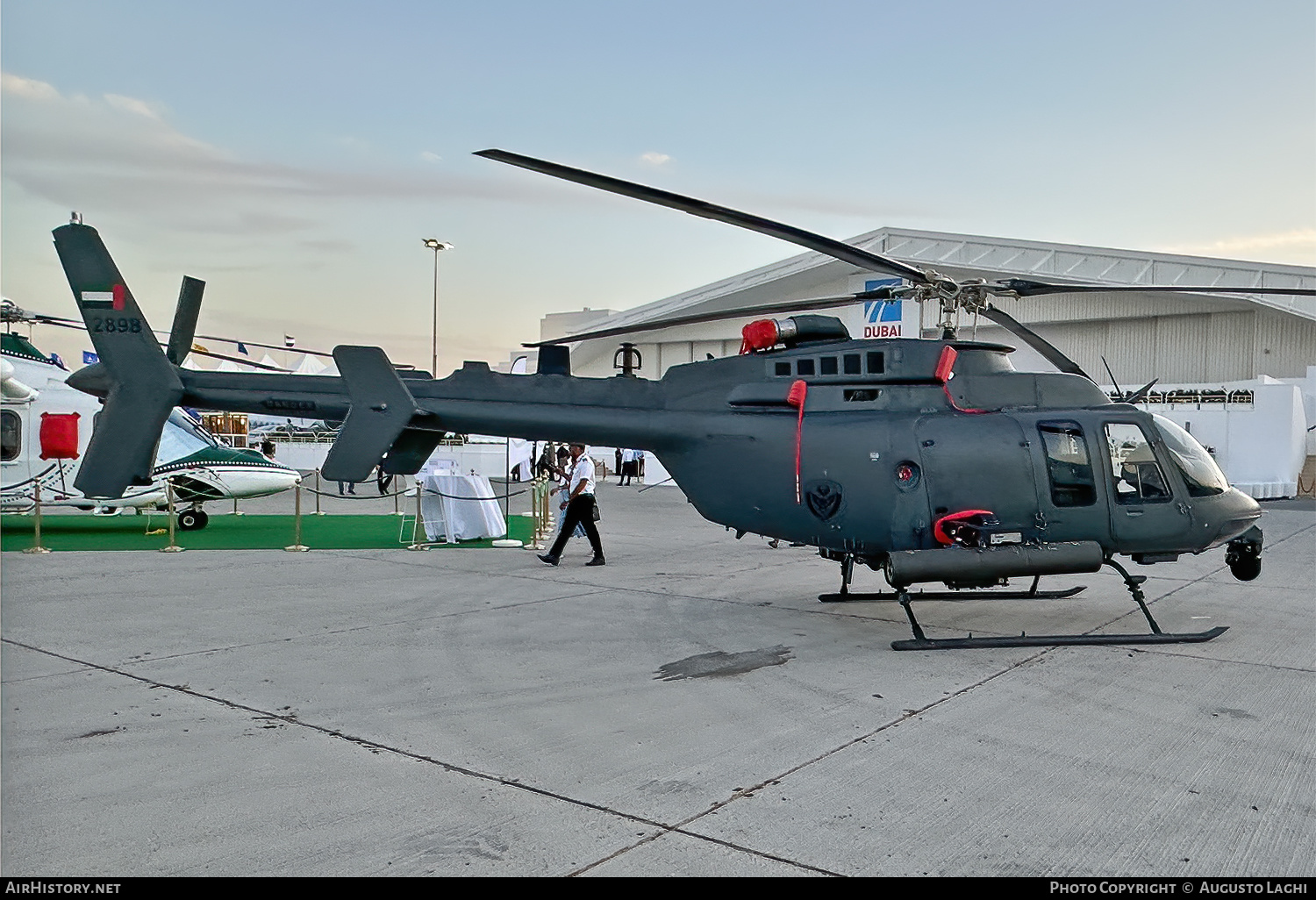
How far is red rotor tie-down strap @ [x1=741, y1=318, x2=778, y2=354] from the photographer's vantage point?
8086 millimetres

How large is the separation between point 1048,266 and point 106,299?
1471 inches

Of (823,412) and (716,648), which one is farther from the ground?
(823,412)

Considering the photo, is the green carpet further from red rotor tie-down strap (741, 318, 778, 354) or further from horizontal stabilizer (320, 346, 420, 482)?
red rotor tie-down strap (741, 318, 778, 354)

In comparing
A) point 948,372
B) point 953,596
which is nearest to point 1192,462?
point 948,372

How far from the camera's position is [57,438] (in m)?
14.9

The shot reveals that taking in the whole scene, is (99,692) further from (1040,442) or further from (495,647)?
(1040,442)

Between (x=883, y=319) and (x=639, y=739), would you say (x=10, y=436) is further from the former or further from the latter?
(x=883, y=319)

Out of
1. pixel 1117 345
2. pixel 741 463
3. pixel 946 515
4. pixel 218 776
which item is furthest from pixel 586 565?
pixel 1117 345

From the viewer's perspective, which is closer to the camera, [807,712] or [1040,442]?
[807,712]

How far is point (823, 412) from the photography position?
7.81 m

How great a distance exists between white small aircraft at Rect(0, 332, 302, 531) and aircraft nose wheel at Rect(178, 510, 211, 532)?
15mm

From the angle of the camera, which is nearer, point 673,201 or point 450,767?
point 450,767

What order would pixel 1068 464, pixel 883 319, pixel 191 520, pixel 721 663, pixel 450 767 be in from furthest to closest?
pixel 883 319 < pixel 191 520 < pixel 1068 464 < pixel 721 663 < pixel 450 767

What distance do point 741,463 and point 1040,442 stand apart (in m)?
2.43
